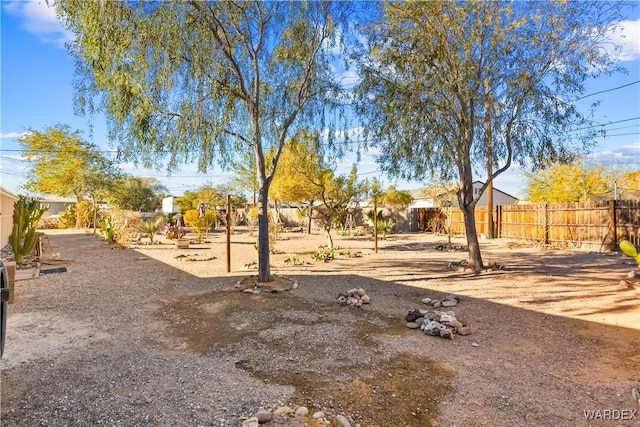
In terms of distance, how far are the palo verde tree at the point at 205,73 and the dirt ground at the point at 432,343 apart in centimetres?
226

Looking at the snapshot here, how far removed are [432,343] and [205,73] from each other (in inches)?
240

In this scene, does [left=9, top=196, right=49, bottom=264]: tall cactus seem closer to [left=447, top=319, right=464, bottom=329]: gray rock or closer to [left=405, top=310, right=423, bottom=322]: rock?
[left=405, top=310, right=423, bottom=322]: rock

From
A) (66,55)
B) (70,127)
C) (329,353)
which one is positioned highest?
(70,127)

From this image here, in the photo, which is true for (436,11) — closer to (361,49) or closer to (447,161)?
(361,49)

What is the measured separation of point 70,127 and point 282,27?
78.2 ft

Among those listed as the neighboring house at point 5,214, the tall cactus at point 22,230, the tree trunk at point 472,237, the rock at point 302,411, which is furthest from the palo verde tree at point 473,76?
the neighboring house at point 5,214

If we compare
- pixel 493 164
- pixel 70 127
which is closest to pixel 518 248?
pixel 493 164

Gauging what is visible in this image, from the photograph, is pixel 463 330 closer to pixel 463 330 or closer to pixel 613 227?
pixel 463 330

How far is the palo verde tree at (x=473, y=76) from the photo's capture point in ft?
28.1

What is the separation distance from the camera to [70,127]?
1009 inches

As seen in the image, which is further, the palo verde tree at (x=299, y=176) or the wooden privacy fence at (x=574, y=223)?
the wooden privacy fence at (x=574, y=223)

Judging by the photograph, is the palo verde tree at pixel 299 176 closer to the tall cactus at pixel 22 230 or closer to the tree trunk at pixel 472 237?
the tree trunk at pixel 472 237

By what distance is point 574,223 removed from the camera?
15.2m

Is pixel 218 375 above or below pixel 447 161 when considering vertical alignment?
below
